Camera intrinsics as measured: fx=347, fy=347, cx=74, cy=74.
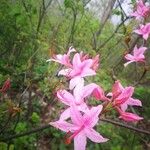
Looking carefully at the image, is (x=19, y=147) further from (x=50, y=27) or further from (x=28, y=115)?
(x=50, y=27)

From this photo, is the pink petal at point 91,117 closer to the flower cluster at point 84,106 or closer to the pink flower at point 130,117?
the flower cluster at point 84,106

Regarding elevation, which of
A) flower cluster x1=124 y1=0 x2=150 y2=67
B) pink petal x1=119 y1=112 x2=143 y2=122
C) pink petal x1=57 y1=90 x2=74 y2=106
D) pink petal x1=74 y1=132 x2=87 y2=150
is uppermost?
flower cluster x1=124 y1=0 x2=150 y2=67

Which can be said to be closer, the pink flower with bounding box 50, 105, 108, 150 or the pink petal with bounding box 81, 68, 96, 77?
the pink flower with bounding box 50, 105, 108, 150

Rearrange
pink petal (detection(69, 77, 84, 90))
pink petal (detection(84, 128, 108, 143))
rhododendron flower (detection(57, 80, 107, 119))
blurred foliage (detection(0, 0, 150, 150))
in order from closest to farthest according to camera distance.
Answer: pink petal (detection(84, 128, 108, 143)) < rhododendron flower (detection(57, 80, 107, 119)) < pink petal (detection(69, 77, 84, 90)) < blurred foliage (detection(0, 0, 150, 150))

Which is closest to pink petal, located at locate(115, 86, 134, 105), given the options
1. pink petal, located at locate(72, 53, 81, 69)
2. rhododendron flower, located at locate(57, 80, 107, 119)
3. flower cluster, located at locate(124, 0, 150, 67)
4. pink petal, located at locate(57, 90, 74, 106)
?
rhododendron flower, located at locate(57, 80, 107, 119)

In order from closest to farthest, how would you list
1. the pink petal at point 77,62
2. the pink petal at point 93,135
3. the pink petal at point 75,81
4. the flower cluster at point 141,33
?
the pink petal at point 93,135
the pink petal at point 75,81
the pink petal at point 77,62
the flower cluster at point 141,33

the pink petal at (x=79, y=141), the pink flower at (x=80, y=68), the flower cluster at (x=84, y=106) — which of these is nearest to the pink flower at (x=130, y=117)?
the flower cluster at (x=84, y=106)

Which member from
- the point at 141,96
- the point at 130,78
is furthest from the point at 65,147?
the point at 130,78

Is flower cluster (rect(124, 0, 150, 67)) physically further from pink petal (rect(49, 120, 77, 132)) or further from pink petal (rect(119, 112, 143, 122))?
pink petal (rect(49, 120, 77, 132))

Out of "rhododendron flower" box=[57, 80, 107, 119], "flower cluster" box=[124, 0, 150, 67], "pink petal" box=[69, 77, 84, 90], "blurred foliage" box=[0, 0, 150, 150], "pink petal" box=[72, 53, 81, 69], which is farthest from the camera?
"blurred foliage" box=[0, 0, 150, 150]

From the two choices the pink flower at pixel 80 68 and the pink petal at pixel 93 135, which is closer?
the pink petal at pixel 93 135
